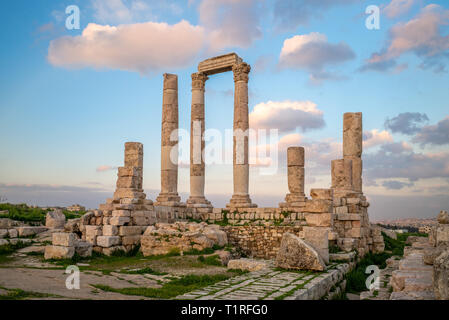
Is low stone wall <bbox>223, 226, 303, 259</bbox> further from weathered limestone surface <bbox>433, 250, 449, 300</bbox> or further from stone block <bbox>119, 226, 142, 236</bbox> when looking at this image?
weathered limestone surface <bbox>433, 250, 449, 300</bbox>

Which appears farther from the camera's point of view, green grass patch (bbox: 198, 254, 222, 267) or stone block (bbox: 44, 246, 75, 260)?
stone block (bbox: 44, 246, 75, 260)

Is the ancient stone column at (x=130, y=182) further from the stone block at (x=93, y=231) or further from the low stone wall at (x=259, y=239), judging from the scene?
the low stone wall at (x=259, y=239)

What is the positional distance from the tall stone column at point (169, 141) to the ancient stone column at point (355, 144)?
9446 millimetres

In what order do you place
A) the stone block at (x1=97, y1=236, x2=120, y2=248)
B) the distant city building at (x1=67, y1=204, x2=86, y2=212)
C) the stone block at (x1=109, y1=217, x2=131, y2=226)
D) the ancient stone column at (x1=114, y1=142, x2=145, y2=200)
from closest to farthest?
1. the stone block at (x1=97, y1=236, x2=120, y2=248)
2. the stone block at (x1=109, y1=217, x2=131, y2=226)
3. the ancient stone column at (x1=114, y1=142, x2=145, y2=200)
4. the distant city building at (x1=67, y1=204, x2=86, y2=212)

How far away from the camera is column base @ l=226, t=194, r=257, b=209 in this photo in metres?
22.2

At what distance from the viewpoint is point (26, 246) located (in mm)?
15492

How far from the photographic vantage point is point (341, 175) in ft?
62.8

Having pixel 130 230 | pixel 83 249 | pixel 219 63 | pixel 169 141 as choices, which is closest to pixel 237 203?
pixel 169 141

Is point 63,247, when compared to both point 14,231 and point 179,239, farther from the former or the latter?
point 14,231

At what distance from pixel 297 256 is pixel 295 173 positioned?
38.0 ft

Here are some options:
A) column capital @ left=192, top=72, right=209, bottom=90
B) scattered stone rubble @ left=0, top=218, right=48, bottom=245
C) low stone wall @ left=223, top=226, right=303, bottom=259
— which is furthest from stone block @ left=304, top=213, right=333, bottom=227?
column capital @ left=192, top=72, right=209, bottom=90
